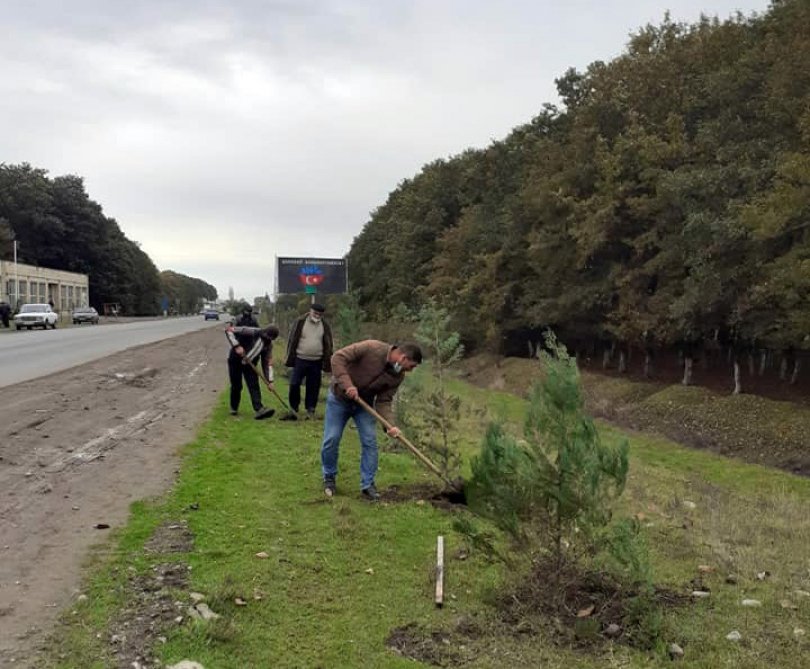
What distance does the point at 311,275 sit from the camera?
84.4 feet

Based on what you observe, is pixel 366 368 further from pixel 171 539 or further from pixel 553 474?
pixel 553 474

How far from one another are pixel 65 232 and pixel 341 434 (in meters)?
107

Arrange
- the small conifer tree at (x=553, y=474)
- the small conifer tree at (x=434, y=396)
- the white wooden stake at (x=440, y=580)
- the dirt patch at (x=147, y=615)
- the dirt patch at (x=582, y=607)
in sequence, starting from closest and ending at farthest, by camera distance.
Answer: the dirt patch at (x=147, y=615), the dirt patch at (x=582, y=607), the small conifer tree at (x=553, y=474), the white wooden stake at (x=440, y=580), the small conifer tree at (x=434, y=396)

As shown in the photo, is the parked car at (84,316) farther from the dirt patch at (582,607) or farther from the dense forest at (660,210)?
the dirt patch at (582,607)

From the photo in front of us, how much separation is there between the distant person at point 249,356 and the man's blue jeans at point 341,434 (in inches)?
188

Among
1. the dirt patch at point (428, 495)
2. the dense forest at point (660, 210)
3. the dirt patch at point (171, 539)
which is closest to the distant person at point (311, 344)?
the dirt patch at point (428, 495)

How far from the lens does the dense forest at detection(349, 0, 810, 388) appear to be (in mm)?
18312

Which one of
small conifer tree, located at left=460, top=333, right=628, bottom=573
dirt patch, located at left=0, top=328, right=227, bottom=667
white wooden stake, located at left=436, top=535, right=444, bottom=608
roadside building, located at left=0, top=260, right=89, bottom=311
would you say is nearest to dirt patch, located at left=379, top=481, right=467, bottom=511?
white wooden stake, located at left=436, top=535, right=444, bottom=608

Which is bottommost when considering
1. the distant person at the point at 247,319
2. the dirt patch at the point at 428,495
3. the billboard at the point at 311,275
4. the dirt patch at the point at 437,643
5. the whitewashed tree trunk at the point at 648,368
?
the whitewashed tree trunk at the point at 648,368

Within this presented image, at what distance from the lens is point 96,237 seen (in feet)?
353

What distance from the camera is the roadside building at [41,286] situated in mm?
74000

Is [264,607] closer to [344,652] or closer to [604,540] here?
[344,652]

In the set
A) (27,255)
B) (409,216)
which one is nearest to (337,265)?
(409,216)

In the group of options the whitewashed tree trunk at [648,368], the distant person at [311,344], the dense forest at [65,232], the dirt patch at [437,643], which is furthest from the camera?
the dense forest at [65,232]
